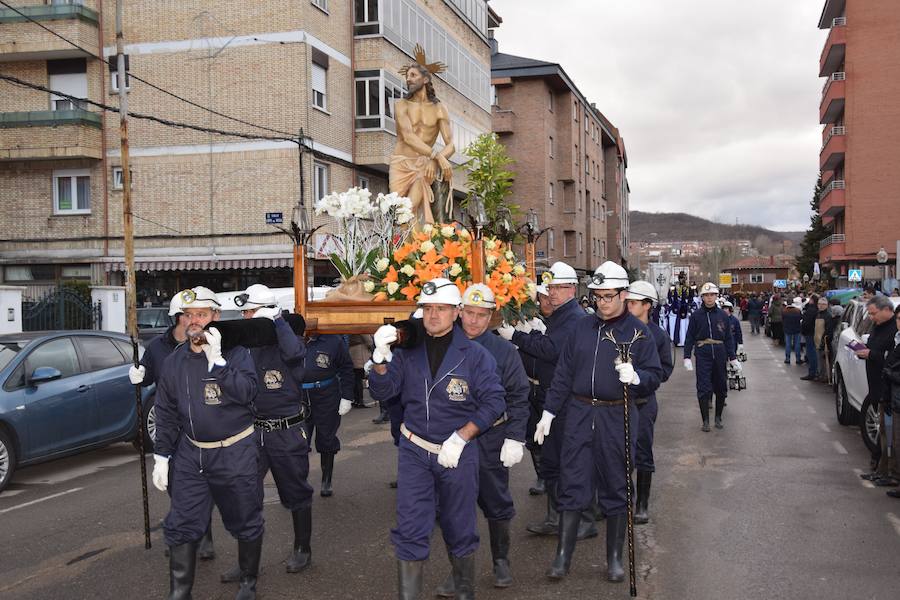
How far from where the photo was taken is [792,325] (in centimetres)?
2316

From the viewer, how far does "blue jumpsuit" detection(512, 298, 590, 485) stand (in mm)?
6840

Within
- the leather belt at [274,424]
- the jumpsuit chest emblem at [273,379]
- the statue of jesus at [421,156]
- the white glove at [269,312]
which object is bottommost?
the leather belt at [274,424]

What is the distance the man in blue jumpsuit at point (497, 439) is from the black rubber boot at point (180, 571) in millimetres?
1641

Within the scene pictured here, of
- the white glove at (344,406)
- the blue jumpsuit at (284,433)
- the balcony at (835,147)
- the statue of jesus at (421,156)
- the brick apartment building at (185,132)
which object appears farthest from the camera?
the balcony at (835,147)

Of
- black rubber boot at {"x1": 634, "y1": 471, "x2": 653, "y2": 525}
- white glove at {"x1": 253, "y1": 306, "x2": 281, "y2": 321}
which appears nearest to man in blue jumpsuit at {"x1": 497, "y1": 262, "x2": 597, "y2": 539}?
black rubber boot at {"x1": 634, "y1": 471, "x2": 653, "y2": 525}

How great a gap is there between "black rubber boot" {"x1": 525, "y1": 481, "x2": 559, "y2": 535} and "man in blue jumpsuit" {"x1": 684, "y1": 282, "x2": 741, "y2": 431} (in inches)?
219

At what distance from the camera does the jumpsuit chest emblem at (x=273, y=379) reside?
20.0 feet

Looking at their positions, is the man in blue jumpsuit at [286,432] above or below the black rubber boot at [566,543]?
above

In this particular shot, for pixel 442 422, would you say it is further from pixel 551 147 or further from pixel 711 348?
pixel 551 147

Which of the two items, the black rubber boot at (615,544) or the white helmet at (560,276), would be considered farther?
the white helmet at (560,276)

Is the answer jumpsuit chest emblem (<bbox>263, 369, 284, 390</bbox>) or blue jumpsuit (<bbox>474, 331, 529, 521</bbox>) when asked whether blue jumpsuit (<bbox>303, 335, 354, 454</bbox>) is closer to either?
jumpsuit chest emblem (<bbox>263, 369, 284, 390</bbox>)

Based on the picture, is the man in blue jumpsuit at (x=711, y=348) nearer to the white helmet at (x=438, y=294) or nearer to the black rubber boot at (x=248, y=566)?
the white helmet at (x=438, y=294)

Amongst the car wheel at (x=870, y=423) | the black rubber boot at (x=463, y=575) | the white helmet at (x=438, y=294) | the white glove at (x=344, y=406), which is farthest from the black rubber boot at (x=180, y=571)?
the car wheel at (x=870, y=423)

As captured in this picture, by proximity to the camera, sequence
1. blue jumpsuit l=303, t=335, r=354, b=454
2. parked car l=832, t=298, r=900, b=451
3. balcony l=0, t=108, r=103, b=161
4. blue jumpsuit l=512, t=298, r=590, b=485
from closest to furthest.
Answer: blue jumpsuit l=512, t=298, r=590, b=485, blue jumpsuit l=303, t=335, r=354, b=454, parked car l=832, t=298, r=900, b=451, balcony l=0, t=108, r=103, b=161
